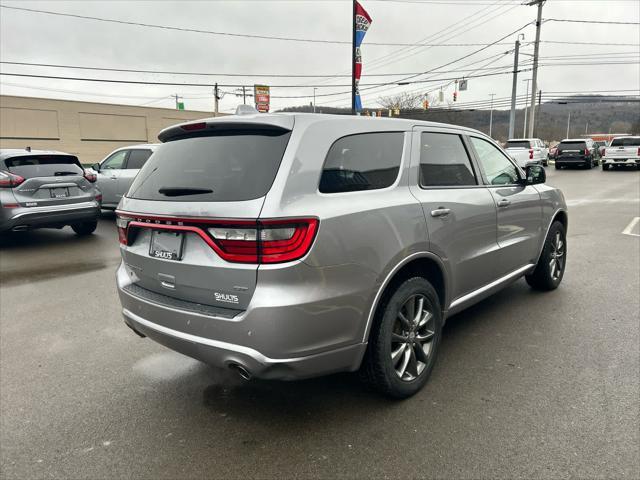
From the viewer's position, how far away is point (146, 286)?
290cm

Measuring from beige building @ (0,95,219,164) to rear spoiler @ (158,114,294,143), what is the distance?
132 ft

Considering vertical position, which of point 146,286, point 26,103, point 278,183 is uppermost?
point 26,103

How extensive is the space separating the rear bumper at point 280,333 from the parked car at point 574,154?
27.7 metres

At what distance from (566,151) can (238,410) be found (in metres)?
28.0

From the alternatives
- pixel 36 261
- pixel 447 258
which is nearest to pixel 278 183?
pixel 447 258

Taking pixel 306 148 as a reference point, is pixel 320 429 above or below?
below

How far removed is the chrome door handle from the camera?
3.07 meters

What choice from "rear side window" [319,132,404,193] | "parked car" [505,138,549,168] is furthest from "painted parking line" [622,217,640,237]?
"parked car" [505,138,549,168]

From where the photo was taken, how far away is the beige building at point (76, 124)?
37.2 m

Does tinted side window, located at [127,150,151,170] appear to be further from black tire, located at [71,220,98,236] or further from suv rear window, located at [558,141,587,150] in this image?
suv rear window, located at [558,141,587,150]

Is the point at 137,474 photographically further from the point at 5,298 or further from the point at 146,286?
the point at 5,298

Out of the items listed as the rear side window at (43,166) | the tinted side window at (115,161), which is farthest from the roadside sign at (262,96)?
the rear side window at (43,166)

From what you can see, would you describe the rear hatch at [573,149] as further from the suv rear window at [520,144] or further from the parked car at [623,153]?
the suv rear window at [520,144]

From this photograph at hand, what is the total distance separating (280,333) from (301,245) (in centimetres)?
45
